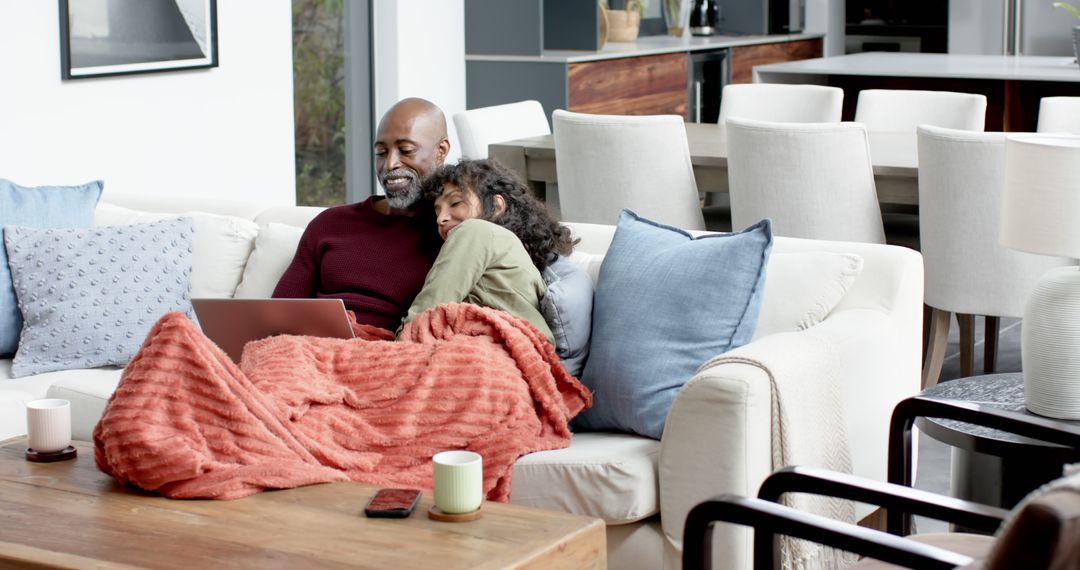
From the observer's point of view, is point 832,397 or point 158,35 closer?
point 832,397

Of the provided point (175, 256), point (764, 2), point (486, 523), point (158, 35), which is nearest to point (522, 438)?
point (486, 523)

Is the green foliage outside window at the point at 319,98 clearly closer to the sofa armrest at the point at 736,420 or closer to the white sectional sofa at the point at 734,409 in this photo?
the white sectional sofa at the point at 734,409

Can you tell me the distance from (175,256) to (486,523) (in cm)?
165

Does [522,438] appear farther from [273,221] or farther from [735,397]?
[273,221]

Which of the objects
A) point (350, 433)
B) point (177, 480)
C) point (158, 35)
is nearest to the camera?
point (177, 480)

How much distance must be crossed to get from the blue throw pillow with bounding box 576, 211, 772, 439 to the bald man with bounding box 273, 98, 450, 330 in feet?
1.73

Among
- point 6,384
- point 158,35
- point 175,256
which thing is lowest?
point 6,384

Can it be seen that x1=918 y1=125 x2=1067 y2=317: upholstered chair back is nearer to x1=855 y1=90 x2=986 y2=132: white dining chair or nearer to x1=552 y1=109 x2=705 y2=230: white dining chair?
x1=552 y1=109 x2=705 y2=230: white dining chair

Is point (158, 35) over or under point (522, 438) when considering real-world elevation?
over

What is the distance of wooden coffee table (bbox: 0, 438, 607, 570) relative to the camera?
6.17ft

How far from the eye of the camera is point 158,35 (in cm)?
484

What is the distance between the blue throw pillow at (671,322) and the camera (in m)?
2.60

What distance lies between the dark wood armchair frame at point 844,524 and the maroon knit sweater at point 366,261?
123cm

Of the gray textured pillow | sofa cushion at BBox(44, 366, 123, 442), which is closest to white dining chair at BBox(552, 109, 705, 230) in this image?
the gray textured pillow
